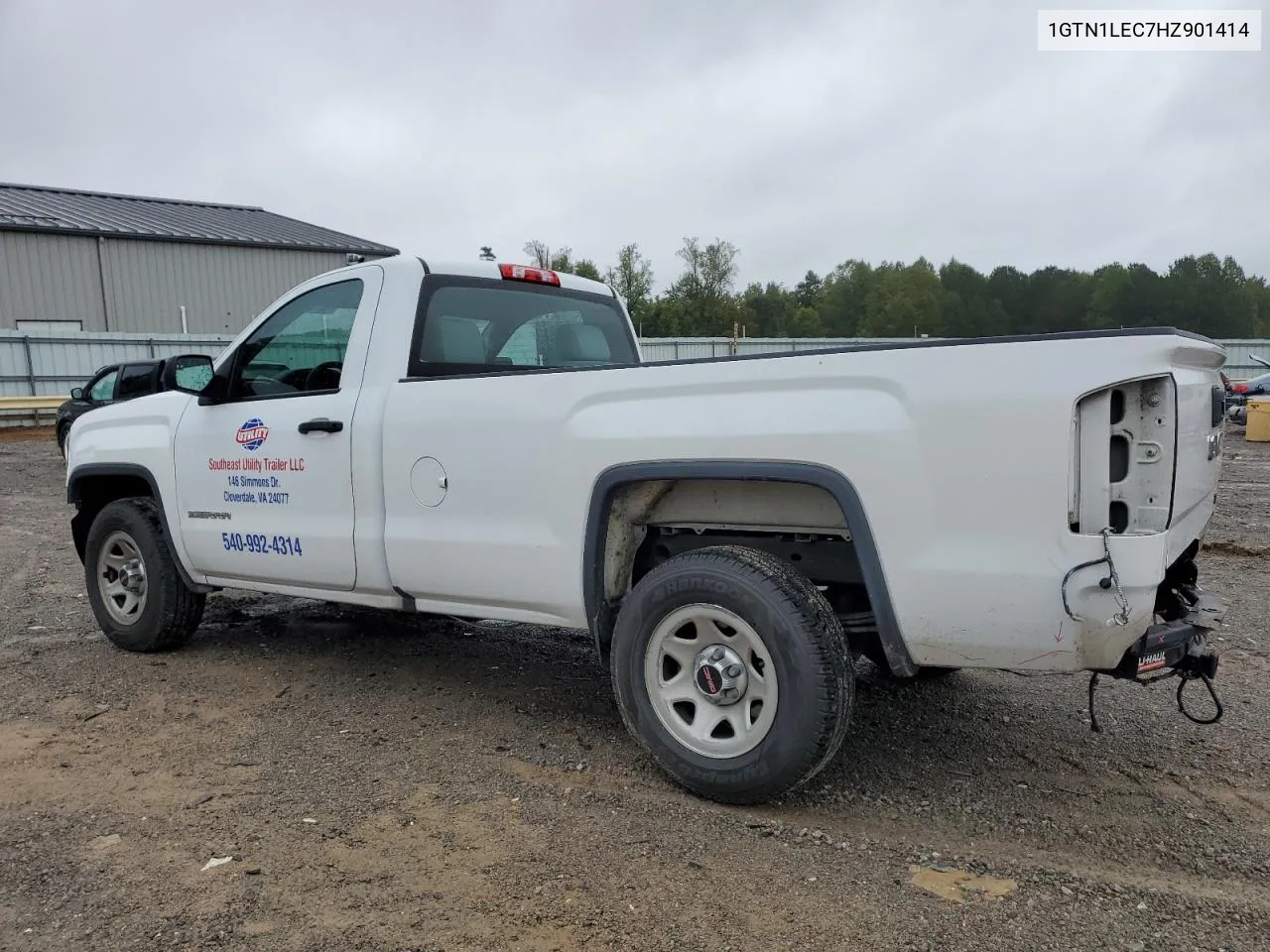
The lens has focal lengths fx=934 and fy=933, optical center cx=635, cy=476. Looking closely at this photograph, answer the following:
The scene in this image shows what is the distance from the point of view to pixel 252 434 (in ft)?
14.5

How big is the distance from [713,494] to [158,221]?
107 feet

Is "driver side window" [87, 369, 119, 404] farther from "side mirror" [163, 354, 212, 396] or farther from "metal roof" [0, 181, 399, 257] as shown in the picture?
"metal roof" [0, 181, 399, 257]

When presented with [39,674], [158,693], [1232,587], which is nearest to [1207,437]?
[1232,587]

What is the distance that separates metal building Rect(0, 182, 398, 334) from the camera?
26859 millimetres

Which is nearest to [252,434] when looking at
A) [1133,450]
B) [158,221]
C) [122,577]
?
[122,577]

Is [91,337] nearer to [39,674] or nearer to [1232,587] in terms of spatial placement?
[39,674]

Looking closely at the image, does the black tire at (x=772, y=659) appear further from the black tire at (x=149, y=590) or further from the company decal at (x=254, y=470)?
the black tire at (x=149, y=590)

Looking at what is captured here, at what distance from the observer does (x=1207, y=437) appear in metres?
3.19

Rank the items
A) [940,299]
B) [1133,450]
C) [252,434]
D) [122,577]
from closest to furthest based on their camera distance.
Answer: [1133,450], [252,434], [122,577], [940,299]

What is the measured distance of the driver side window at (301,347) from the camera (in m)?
4.25

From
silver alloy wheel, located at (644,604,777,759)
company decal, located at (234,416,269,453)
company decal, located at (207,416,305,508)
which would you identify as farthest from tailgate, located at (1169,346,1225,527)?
company decal, located at (234,416,269,453)

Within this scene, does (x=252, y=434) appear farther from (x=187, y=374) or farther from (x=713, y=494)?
Result: (x=713, y=494)

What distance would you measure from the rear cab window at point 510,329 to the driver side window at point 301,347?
40 cm

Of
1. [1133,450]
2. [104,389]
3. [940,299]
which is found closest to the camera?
[1133,450]
